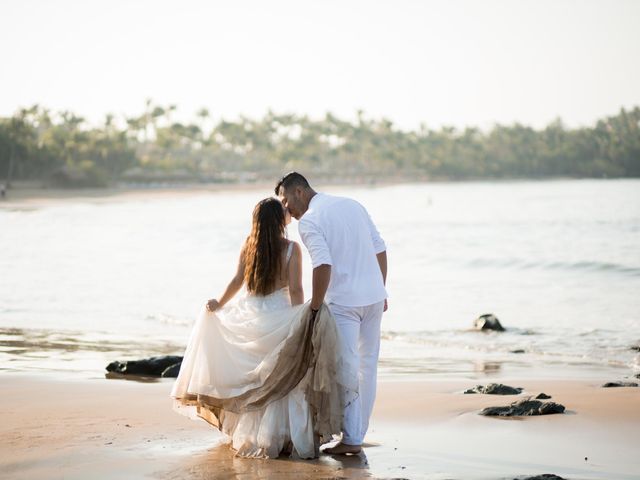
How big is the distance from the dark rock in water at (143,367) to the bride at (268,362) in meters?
2.74

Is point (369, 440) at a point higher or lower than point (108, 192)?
higher

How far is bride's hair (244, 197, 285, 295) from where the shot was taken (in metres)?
5.48

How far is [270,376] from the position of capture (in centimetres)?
536

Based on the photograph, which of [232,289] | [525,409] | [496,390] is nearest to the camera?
[232,289]

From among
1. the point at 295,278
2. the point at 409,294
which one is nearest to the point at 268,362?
the point at 295,278

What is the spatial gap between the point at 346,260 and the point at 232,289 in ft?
2.29

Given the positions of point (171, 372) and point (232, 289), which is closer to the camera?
point (232, 289)

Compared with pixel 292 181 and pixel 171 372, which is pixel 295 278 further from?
pixel 171 372

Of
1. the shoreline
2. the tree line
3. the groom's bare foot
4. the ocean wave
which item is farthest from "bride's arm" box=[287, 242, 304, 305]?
the tree line

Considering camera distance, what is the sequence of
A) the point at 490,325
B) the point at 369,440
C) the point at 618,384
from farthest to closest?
the point at 490,325 → the point at 618,384 → the point at 369,440

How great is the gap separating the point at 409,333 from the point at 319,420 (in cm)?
750

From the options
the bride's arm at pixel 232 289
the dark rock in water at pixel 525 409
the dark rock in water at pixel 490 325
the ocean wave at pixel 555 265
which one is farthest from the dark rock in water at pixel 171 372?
the ocean wave at pixel 555 265

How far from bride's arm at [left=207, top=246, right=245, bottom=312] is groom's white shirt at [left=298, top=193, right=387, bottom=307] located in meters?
0.44

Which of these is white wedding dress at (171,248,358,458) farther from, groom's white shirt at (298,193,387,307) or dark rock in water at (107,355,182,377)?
dark rock in water at (107,355,182,377)
